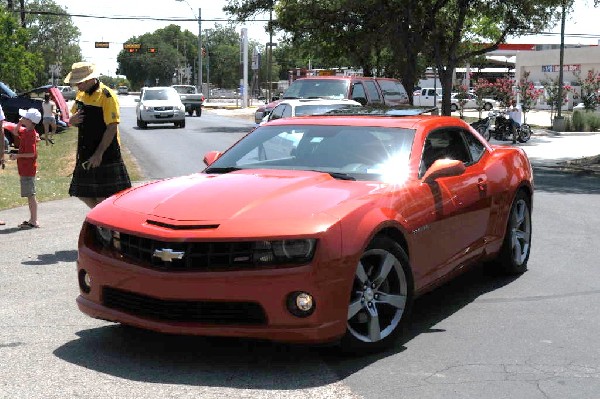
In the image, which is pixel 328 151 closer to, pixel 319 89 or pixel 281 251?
pixel 281 251

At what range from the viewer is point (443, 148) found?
6613 millimetres

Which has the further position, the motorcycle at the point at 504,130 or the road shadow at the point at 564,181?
the motorcycle at the point at 504,130

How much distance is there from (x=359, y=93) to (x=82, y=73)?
1562 cm

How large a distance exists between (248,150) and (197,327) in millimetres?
2027

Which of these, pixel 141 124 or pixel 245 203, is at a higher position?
pixel 245 203

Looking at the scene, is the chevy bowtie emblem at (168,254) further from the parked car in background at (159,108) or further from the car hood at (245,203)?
the parked car in background at (159,108)

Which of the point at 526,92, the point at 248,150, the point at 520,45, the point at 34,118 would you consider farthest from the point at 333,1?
the point at 520,45

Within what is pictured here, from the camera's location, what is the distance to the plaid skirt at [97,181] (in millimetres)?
8242

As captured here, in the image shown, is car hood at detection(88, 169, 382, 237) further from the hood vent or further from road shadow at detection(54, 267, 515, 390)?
road shadow at detection(54, 267, 515, 390)

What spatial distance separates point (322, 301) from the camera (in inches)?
184

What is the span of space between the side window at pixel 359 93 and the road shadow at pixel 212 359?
686 inches

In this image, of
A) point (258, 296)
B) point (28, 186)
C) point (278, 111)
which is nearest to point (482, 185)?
point (258, 296)

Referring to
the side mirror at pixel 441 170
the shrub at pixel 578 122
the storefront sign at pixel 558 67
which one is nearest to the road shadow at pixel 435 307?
Result: the side mirror at pixel 441 170

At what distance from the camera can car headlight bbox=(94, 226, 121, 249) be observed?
16.6ft
